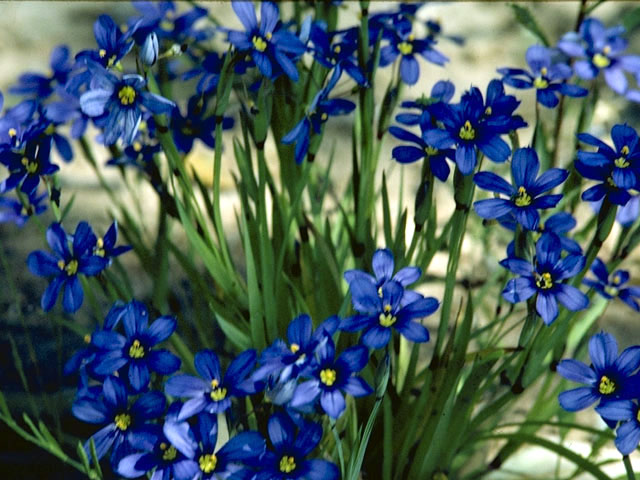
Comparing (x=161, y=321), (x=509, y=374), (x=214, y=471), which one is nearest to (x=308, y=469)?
(x=214, y=471)

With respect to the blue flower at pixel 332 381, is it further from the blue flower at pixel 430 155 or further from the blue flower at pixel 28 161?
the blue flower at pixel 28 161

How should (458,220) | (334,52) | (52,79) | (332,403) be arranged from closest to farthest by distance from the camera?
1. (332,403)
2. (458,220)
3. (334,52)
4. (52,79)

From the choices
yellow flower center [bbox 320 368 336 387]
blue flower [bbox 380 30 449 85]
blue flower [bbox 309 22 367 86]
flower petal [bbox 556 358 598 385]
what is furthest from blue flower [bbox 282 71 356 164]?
flower petal [bbox 556 358 598 385]

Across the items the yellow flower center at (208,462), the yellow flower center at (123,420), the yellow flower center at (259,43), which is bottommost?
the yellow flower center at (208,462)

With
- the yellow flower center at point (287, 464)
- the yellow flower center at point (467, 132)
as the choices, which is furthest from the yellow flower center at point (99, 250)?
the yellow flower center at point (467, 132)

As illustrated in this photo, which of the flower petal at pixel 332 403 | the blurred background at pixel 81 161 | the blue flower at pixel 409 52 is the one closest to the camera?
the flower petal at pixel 332 403

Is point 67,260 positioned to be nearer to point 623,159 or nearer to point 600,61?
point 623,159

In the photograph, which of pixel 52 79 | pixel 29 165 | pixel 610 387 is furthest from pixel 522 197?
pixel 52 79
